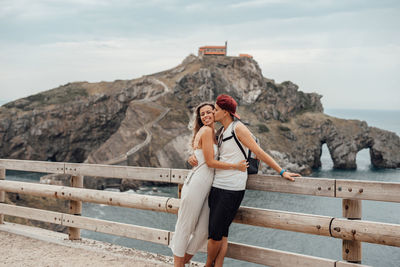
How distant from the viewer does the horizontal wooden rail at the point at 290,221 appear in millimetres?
4238

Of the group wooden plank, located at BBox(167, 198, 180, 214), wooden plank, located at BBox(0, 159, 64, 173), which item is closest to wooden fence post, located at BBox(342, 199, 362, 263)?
wooden plank, located at BBox(167, 198, 180, 214)

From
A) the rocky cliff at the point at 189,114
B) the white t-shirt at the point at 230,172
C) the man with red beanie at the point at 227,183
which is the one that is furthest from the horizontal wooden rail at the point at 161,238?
the rocky cliff at the point at 189,114

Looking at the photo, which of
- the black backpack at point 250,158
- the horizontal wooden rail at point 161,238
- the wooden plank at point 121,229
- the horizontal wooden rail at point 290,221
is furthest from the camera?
the wooden plank at point 121,229

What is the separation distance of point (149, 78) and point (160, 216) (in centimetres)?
6047

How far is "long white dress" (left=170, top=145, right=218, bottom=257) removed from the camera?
4555 millimetres

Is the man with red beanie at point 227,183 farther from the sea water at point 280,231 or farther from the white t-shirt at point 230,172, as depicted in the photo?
the sea water at point 280,231

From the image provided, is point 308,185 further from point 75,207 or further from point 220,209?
point 75,207

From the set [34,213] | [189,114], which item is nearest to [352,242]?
[34,213]

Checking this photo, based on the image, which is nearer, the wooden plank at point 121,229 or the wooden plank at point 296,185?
the wooden plank at point 296,185

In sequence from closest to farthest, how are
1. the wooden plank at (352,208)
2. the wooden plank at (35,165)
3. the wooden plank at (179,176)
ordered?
the wooden plank at (352,208) → the wooden plank at (179,176) → the wooden plank at (35,165)

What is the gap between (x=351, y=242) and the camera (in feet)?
14.7

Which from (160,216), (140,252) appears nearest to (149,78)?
(160,216)

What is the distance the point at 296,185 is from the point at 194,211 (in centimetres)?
124

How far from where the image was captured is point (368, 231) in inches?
168
